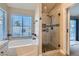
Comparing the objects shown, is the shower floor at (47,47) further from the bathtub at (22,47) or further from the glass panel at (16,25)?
the glass panel at (16,25)

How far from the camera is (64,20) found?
1704 millimetres

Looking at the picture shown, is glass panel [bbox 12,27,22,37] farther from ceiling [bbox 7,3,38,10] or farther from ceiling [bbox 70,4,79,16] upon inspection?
ceiling [bbox 70,4,79,16]

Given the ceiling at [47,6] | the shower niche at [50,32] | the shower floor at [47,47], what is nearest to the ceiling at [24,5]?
the ceiling at [47,6]

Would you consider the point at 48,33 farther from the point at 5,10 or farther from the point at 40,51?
the point at 5,10

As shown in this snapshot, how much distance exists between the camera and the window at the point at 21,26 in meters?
1.62

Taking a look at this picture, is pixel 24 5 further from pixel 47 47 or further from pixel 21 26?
pixel 47 47

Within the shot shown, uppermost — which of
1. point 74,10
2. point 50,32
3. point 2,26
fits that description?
point 74,10

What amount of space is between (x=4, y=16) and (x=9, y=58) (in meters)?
0.63

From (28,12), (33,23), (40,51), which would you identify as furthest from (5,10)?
(40,51)

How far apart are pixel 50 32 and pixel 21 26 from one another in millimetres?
519

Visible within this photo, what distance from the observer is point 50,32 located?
5.95ft

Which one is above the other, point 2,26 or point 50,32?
point 2,26

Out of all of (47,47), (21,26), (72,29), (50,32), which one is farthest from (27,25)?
(72,29)

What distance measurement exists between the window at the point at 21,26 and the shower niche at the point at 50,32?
0.85 feet
